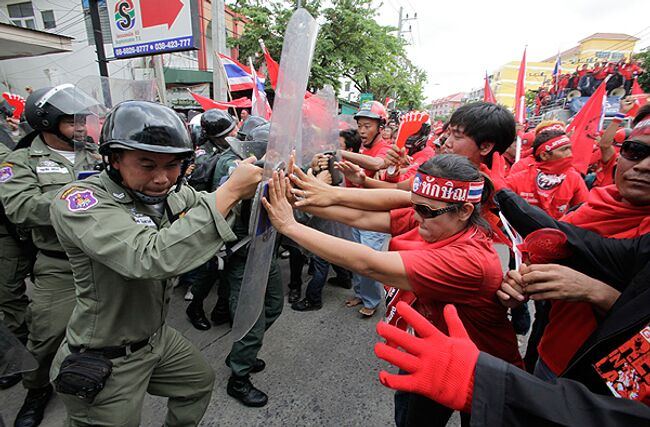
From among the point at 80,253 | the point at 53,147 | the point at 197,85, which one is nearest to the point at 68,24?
the point at 197,85

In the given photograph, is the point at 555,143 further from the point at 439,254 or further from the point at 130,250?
the point at 130,250

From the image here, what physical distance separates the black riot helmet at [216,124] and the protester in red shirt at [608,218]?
320 cm

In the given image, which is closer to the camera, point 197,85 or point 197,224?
point 197,224

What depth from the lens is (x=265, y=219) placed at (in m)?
1.37

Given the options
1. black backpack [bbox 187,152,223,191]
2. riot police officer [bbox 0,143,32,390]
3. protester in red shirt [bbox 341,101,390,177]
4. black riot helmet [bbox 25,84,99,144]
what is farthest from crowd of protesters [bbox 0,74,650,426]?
protester in red shirt [bbox 341,101,390,177]

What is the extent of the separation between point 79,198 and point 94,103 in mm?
1583

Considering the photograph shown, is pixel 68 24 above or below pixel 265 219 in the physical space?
above

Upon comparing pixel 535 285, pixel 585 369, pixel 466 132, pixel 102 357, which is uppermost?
pixel 466 132

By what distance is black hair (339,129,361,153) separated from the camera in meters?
3.99

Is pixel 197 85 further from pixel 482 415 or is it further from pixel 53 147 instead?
pixel 482 415

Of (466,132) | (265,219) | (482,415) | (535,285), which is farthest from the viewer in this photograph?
(466,132)

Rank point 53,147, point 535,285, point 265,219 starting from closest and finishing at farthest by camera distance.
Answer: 1. point 535,285
2. point 265,219
3. point 53,147

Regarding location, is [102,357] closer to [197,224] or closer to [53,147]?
[197,224]

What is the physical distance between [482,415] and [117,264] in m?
1.23
